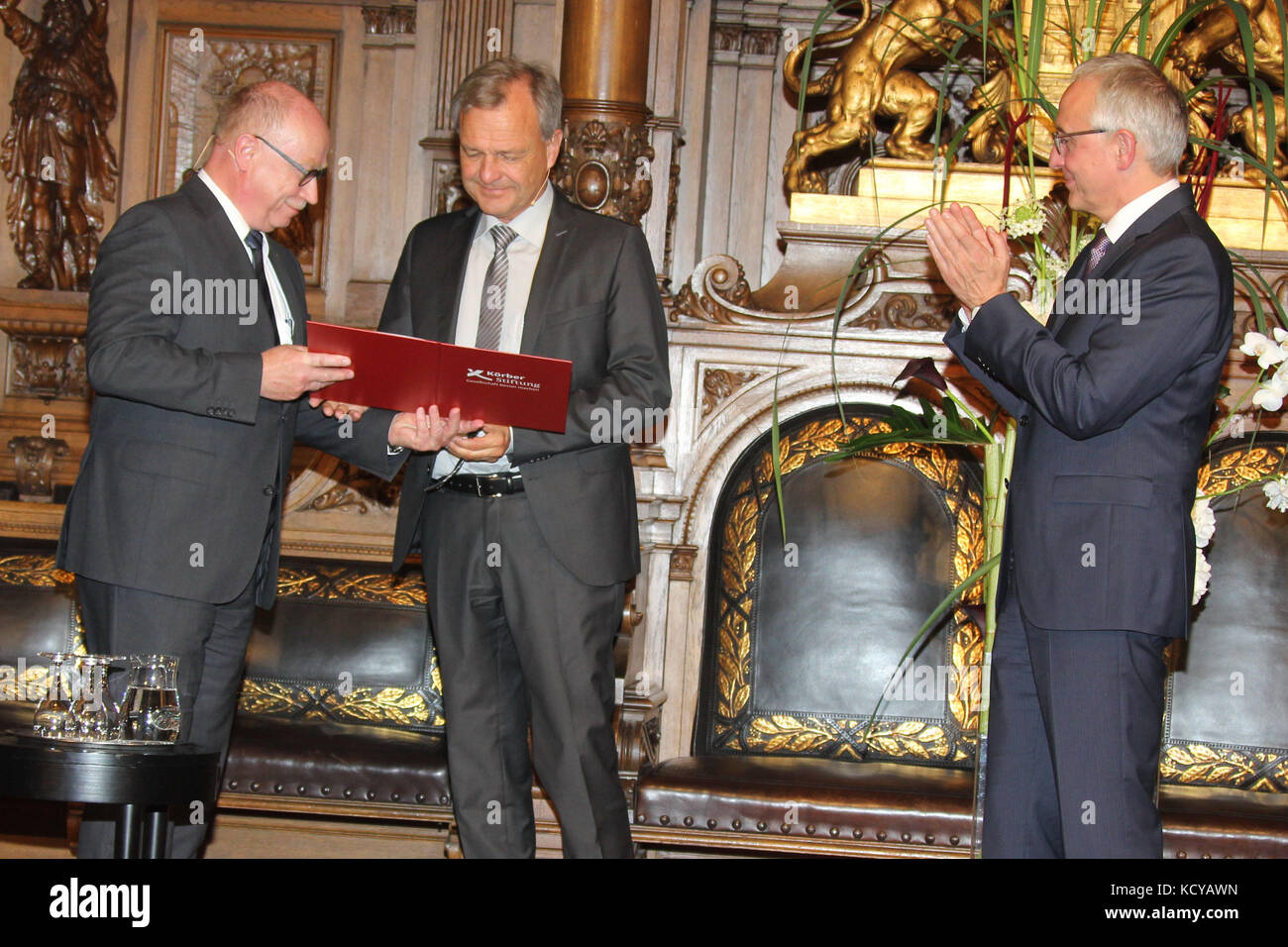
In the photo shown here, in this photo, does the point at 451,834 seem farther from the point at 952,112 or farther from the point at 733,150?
the point at 952,112

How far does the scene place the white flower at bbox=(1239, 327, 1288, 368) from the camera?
9.94 ft

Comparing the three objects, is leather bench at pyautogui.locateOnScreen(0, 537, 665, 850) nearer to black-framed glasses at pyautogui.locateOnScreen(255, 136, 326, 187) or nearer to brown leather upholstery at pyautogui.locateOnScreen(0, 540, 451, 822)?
brown leather upholstery at pyautogui.locateOnScreen(0, 540, 451, 822)

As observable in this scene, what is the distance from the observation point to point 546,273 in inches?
121

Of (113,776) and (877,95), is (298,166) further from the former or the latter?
(877,95)

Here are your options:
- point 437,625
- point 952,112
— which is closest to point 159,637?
point 437,625

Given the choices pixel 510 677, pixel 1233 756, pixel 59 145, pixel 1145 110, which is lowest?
pixel 1233 756

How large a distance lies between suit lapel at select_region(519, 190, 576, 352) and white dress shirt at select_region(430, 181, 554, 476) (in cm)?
2

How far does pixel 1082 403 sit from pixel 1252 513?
1.77 metres

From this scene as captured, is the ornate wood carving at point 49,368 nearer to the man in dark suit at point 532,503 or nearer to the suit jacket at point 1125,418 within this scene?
the man in dark suit at point 532,503

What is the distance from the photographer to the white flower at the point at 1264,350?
3.03 m

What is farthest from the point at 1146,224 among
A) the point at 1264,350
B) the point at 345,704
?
the point at 345,704

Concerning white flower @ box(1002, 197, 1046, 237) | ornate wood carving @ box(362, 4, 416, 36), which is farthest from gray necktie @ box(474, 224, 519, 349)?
ornate wood carving @ box(362, 4, 416, 36)

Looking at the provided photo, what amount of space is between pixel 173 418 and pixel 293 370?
246 millimetres

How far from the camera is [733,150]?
5.05 meters
